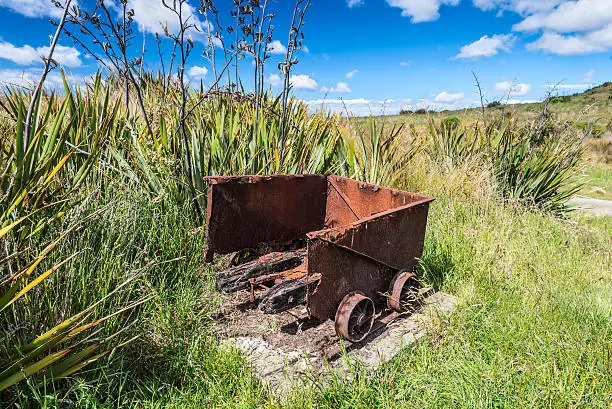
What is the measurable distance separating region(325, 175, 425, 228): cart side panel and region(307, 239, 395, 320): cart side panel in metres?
0.65

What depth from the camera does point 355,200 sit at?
3.45 meters

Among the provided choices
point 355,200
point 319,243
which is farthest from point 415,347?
point 355,200

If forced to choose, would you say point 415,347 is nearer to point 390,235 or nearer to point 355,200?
point 390,235

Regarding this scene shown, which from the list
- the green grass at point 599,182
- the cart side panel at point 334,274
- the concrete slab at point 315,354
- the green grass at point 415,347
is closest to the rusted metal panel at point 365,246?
the cart side panel at point 334,274

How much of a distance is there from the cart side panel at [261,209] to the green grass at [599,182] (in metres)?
7.74

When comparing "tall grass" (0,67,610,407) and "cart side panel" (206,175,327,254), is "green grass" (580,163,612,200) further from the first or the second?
"cart side panel" (206,175,327,254)

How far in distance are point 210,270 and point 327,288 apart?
1.11m

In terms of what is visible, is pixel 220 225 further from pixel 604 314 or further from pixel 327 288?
pixel 604 314

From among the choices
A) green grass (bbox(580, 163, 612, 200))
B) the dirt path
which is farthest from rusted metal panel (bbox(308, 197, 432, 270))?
green grass (bbox(580, 163, 612, 200))

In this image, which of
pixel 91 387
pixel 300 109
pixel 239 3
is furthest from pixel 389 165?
pixel 91 387

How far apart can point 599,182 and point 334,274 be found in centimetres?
1214

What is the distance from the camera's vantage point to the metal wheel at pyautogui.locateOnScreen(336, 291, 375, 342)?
92.7 inches

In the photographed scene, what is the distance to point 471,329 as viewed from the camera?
257 cm

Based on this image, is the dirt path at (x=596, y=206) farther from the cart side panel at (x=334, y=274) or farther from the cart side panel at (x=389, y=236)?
the cart side panel at (x=334, y=274)
